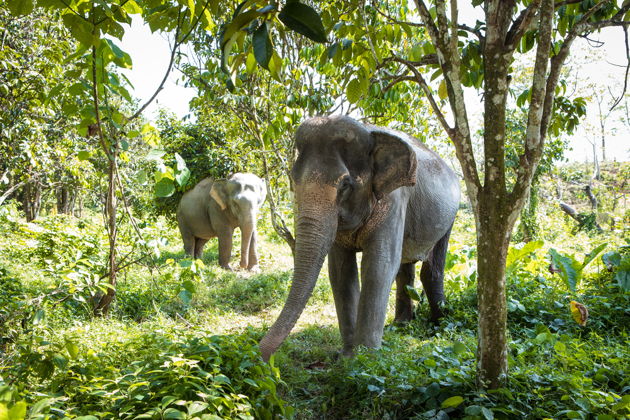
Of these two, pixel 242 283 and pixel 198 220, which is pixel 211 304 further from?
pixel 198 220

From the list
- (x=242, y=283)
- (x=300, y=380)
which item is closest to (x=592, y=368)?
(x=300, y=380)

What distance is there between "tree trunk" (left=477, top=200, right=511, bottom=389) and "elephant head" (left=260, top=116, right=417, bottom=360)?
1231mm

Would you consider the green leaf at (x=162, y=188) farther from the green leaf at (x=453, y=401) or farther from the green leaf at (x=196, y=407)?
the green leaf at (x=453, y=401)

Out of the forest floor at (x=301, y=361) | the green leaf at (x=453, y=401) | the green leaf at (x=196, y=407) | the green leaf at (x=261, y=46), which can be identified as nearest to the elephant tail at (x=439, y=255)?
the forest floor at (x=301, y=361)

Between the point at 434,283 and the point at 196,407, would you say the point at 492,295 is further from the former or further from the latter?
the point at 434,283

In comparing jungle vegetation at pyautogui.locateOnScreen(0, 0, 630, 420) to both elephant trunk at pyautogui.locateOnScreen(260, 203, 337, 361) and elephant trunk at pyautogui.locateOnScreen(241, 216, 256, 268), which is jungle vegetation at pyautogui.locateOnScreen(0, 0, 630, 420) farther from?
elephant trunk at pyautogui.locateOnScreen(241, 216, 256, 268)

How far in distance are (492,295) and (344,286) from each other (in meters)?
1.96

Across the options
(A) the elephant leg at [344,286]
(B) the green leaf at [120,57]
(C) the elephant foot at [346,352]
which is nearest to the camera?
(B) the green leaf at [120,57]

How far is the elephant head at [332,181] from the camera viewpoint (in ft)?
12.1

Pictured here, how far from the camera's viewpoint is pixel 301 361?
178 inches

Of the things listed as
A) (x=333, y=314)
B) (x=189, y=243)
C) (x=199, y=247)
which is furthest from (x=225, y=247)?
(x=333, y=314)

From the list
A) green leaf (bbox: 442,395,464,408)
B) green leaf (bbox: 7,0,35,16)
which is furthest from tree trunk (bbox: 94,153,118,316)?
green leaf (bbox: 442,395,464,408)

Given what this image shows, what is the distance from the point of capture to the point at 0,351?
3496 millimetres

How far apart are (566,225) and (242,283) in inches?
375
